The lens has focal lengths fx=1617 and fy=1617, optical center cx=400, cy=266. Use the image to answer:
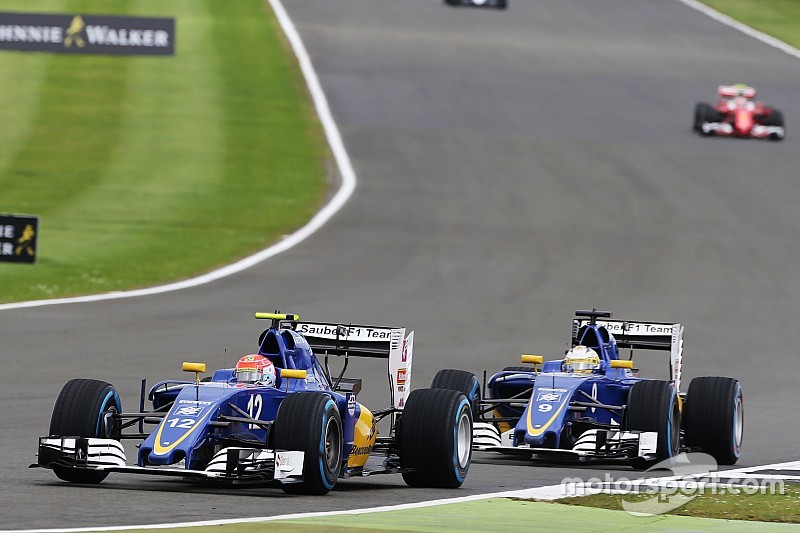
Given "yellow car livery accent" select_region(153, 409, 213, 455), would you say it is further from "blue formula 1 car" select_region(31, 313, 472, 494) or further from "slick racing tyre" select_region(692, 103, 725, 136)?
"slick racing tyre" select_region(692, 103, 725, 136)

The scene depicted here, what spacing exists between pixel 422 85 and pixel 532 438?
39169 millimetres

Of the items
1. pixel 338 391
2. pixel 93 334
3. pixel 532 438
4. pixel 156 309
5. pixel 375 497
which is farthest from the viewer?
pixel 156 309

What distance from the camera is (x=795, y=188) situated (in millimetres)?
41500

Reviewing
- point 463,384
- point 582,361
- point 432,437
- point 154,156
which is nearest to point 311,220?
point 154,156

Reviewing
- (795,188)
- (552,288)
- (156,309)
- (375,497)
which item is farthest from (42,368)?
(795,188)

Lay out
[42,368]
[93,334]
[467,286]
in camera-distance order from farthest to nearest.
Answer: [467,286], [93,334], [42,368]

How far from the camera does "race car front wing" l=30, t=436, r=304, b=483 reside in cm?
1220

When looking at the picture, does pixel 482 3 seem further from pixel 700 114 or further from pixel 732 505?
pixel 732 505

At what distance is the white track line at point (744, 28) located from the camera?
6706cm

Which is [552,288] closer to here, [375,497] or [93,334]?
[93,334]

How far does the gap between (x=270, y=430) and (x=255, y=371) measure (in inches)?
35.5

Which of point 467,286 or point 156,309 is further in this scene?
point 467,286

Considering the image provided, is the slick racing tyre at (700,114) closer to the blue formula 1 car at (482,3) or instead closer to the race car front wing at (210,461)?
the blue formula 1 car at (482,3)

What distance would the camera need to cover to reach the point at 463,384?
16.6 meters
